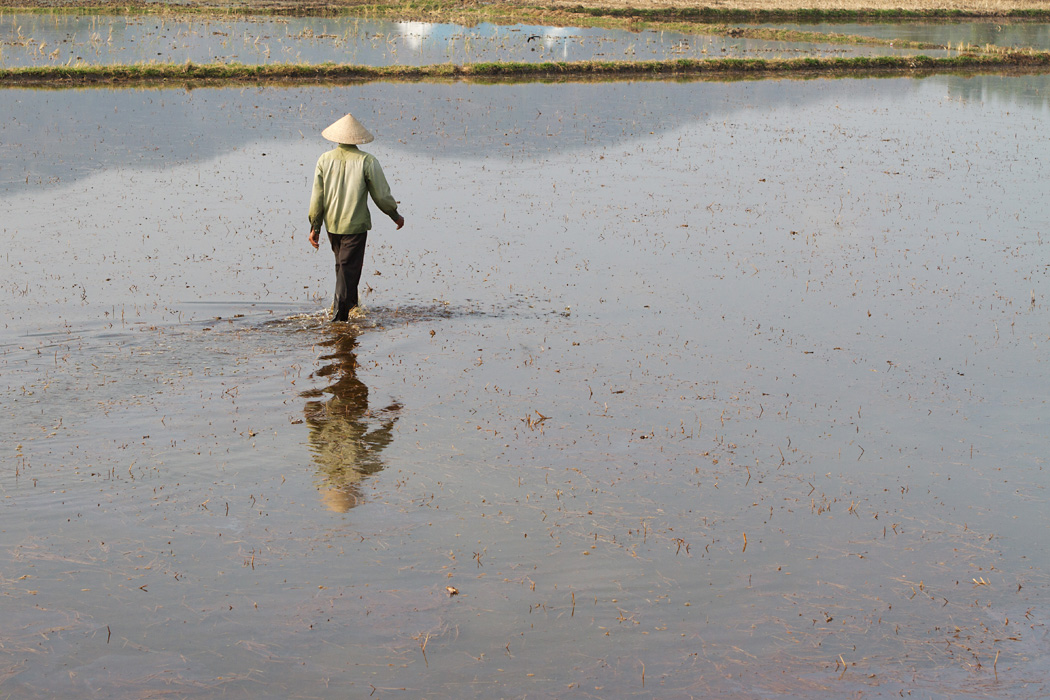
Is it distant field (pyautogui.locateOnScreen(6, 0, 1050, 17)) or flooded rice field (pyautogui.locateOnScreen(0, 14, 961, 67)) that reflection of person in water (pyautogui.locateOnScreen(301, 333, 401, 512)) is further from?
distant field (pyautogui.locateOnScreen(6, 0, 1050, 17))

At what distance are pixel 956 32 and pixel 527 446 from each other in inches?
1530

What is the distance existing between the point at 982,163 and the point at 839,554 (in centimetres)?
1344

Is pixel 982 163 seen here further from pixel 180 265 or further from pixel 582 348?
pixel 180 265

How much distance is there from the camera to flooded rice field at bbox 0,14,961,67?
27297 millimetres

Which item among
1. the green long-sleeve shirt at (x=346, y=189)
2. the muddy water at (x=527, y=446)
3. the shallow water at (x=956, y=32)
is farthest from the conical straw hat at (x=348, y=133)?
the shallow water at (x=956, y=32)

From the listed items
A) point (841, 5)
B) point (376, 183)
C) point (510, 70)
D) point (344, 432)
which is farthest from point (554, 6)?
point (344, 432)

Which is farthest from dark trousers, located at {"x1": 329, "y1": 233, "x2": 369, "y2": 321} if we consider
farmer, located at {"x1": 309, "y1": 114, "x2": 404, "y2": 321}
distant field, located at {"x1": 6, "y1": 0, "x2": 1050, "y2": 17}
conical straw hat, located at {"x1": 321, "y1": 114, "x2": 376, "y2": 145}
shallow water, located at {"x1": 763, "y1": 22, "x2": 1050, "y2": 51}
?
distant field, located at {"x1": 6, "y1": 0, "x2": 1050, "y2": 17}

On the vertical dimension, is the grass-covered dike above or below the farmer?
above

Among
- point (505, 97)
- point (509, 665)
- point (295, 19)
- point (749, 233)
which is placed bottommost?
point (509, 665)

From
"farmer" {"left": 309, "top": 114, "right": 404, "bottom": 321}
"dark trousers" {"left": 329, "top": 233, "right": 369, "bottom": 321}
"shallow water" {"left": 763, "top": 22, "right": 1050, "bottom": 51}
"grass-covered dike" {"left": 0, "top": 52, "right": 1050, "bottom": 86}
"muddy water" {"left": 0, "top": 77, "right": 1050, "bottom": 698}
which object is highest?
"shallow water" {"left": 763, "top": 22, "right": 1050, "bottom": 51}

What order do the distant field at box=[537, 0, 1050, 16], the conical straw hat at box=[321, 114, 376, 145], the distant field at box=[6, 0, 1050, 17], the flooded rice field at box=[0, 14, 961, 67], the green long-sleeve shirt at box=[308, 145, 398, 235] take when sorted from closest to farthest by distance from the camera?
the conical straw hat at box=[321, 114, 376, 145], the green long-sleeve shirt at box=[308, 145, 398, 235], the flooded rice field at box=[0, 14, 961, 67], the distant field at box=[6, 0, 1050, 17], the distant field at box=[537, 0, 1050, 16]

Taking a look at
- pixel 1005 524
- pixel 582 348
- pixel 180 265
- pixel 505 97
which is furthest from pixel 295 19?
pixel 1005 524

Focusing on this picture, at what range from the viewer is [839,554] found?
5.19 meters

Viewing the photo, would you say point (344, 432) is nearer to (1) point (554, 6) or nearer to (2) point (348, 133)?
(2) point (348, 133)
